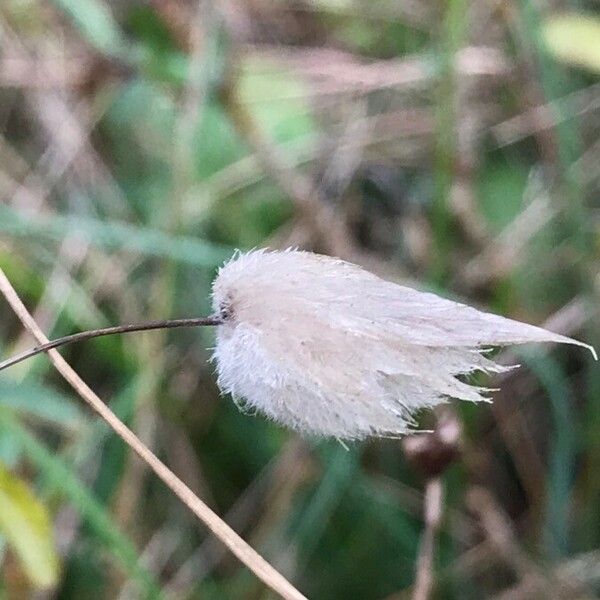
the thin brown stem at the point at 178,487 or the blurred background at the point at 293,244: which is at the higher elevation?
the blurred background at the point at 293,244

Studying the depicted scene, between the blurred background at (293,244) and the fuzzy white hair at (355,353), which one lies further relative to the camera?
the blurred background at (293,244)

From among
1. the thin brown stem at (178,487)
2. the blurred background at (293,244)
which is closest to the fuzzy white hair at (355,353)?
the thin brown stem at (178,487)

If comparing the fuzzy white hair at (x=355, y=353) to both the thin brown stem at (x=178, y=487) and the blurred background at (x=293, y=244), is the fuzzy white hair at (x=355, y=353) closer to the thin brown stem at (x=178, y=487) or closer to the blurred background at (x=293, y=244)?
the thin brown stem at (x=178, y=487)

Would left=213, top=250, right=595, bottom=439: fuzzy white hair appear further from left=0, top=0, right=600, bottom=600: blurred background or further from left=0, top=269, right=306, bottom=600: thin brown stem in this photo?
left=0, top=0, right=600, bottom=600: blurred background

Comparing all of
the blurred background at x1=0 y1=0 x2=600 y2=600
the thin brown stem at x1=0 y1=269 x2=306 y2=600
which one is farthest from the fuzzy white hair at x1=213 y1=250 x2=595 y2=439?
the blurred background at x1=0 y1=0 x2=600 y2=600

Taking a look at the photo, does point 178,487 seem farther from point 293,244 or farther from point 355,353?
point 293,244
